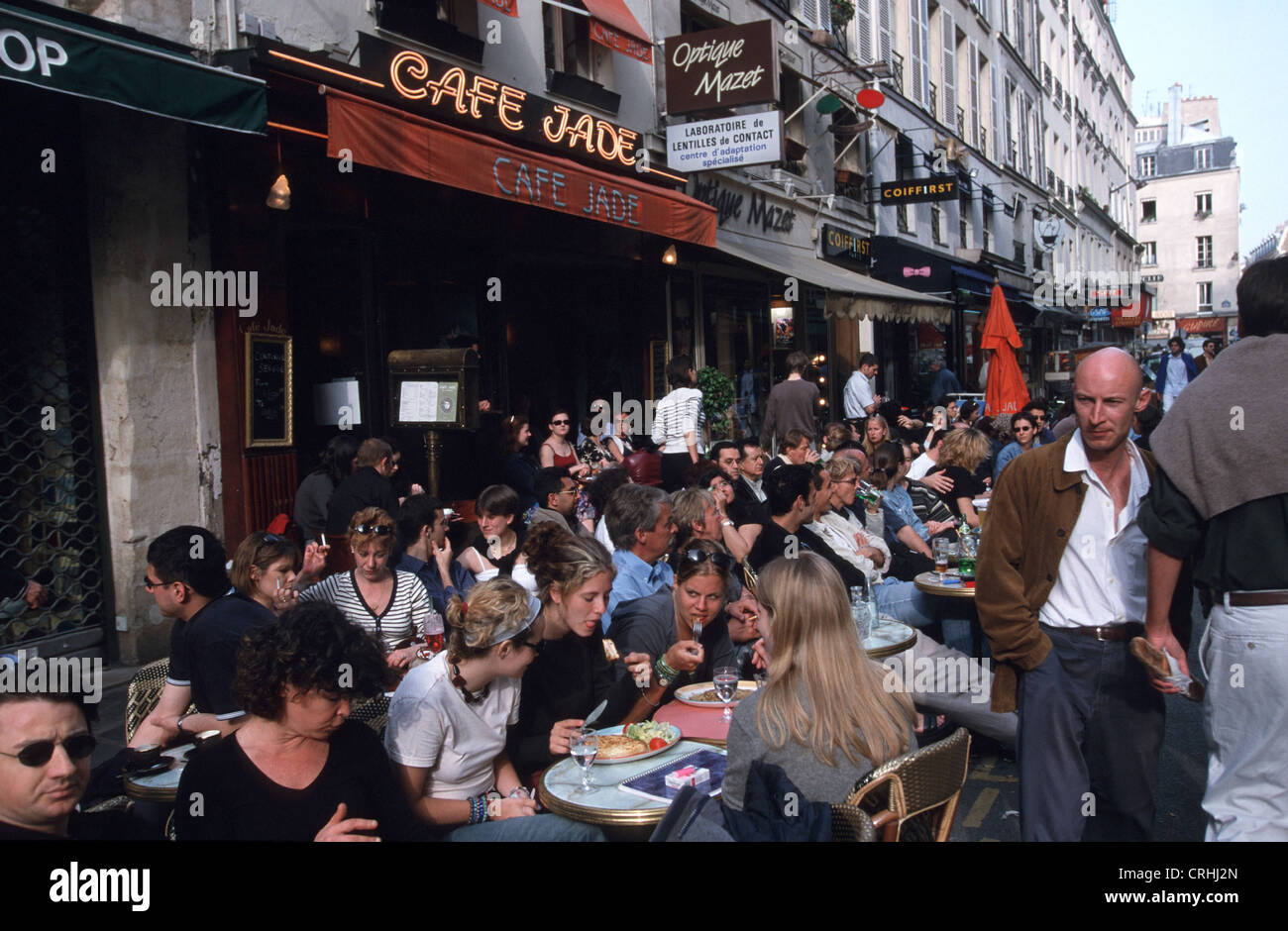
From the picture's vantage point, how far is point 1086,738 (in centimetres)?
342

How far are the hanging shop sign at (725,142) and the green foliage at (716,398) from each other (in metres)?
2.54

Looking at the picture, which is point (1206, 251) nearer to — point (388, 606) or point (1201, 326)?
point (1201, 326)

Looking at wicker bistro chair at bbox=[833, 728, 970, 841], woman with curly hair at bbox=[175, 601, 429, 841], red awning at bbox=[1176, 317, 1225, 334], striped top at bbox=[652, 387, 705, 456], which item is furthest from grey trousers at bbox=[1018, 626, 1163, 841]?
red awning at bbox=[1176, 317, 1225, 334]

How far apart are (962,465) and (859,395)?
18.2 feet

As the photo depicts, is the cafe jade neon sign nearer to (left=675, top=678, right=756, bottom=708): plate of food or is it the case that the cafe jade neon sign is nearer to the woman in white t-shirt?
(left=675, top=678, right=756, bottom=708): plate of food

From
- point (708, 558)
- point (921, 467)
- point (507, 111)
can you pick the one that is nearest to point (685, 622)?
point (708, 558)

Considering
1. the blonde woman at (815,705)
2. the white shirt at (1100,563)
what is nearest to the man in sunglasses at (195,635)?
the blonde woman at (815,705)

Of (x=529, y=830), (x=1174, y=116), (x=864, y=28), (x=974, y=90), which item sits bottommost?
(x=529, y=830)

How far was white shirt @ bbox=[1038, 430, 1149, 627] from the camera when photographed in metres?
3.36

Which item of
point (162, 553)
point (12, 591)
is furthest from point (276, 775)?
point (12, 591)

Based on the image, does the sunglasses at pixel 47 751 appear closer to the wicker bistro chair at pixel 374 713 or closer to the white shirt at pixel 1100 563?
the wicker bistro chair at pixel 374 713

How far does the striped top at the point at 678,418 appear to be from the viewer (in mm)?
9930

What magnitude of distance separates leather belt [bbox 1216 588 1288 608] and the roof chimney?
84.9 meters

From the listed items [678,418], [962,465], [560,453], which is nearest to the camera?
[962,465]
